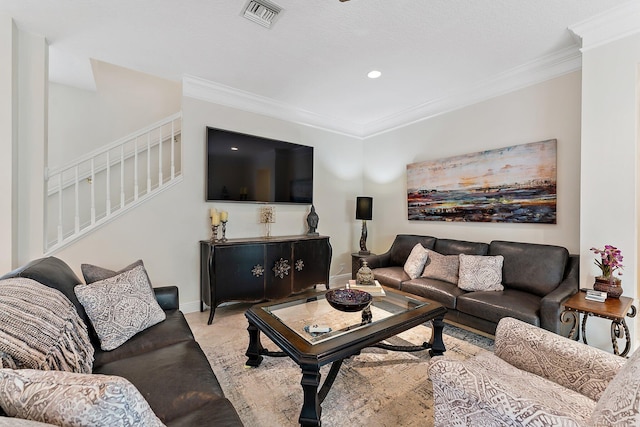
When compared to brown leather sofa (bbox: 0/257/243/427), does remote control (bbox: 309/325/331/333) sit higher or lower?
higher

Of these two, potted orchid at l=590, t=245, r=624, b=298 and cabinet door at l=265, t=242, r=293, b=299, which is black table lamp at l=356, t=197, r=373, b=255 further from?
potted orchid at l=590, t=245, r=624, b=298

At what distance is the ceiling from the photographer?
79.6 inches

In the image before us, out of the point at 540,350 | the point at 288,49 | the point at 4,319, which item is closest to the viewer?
the point at 4,319

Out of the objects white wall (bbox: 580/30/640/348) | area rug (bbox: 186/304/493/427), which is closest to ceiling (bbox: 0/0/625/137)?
white wall (bbox: 580/30/640/348)

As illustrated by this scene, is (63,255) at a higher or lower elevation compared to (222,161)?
lower

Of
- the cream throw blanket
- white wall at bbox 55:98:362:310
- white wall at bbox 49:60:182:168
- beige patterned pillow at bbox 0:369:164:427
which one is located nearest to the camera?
beige patterned pillow at bbox 0:369:164:427

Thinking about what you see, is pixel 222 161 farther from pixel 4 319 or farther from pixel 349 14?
pixel 4 319

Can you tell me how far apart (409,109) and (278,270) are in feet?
9.45

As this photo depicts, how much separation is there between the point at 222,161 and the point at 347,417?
112 inches

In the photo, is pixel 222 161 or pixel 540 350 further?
pixel 222 161

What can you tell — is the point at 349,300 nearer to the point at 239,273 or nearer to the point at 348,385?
the point at 348,385

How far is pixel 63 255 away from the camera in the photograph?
8.34 feet

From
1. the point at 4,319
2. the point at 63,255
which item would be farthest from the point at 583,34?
the point at 63,255

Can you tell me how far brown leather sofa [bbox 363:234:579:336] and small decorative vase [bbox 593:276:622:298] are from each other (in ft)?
0.59
